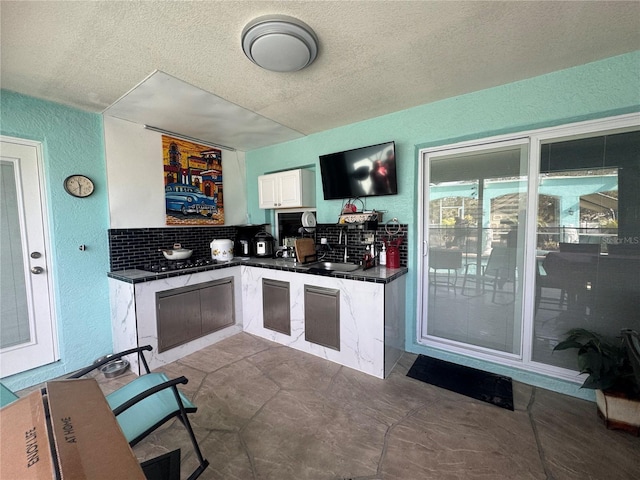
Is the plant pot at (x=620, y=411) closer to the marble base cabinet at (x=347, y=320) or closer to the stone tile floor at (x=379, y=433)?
the stone tile floor at (x=379, y=433)

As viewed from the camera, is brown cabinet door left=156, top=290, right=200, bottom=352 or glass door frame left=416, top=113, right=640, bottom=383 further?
brown cabinet door left=156, top=290, right=200, bottom=352

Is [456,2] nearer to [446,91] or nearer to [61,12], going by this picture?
[446,91]

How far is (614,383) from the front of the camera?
174 cm

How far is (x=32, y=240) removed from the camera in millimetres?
2357

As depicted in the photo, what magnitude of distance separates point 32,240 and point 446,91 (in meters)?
3.97

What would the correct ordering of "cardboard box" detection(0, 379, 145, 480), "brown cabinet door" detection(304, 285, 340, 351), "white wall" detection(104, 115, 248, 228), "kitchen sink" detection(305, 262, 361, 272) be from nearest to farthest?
"cardboard box" detection(0, 379, 145, 480), "brown cabinet door" detection(304, 285, 340, 351), "white wall" detection(104, 115, 248, 228), "kitchen sink" detection(305, 262, 361, 272)

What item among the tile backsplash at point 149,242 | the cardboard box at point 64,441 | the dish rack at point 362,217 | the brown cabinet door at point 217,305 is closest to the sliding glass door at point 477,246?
the dish rack at point 362,217

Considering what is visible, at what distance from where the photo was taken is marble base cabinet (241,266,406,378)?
2.34 m

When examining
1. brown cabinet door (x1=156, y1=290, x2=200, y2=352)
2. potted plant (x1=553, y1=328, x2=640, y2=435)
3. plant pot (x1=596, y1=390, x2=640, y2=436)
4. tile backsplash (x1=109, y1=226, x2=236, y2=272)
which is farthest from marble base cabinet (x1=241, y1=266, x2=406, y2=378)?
plant pot (x1=596, y1=390, x2=640, y2=436)

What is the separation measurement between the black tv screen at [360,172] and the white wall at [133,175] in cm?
197

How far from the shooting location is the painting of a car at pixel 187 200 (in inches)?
125

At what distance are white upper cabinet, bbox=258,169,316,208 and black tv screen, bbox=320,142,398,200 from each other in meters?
0.26

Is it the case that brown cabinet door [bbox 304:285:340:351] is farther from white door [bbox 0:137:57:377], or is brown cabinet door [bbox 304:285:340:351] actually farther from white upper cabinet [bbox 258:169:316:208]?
white door [bbox 0:137:57:377]

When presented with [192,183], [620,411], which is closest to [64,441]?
[620,411]
